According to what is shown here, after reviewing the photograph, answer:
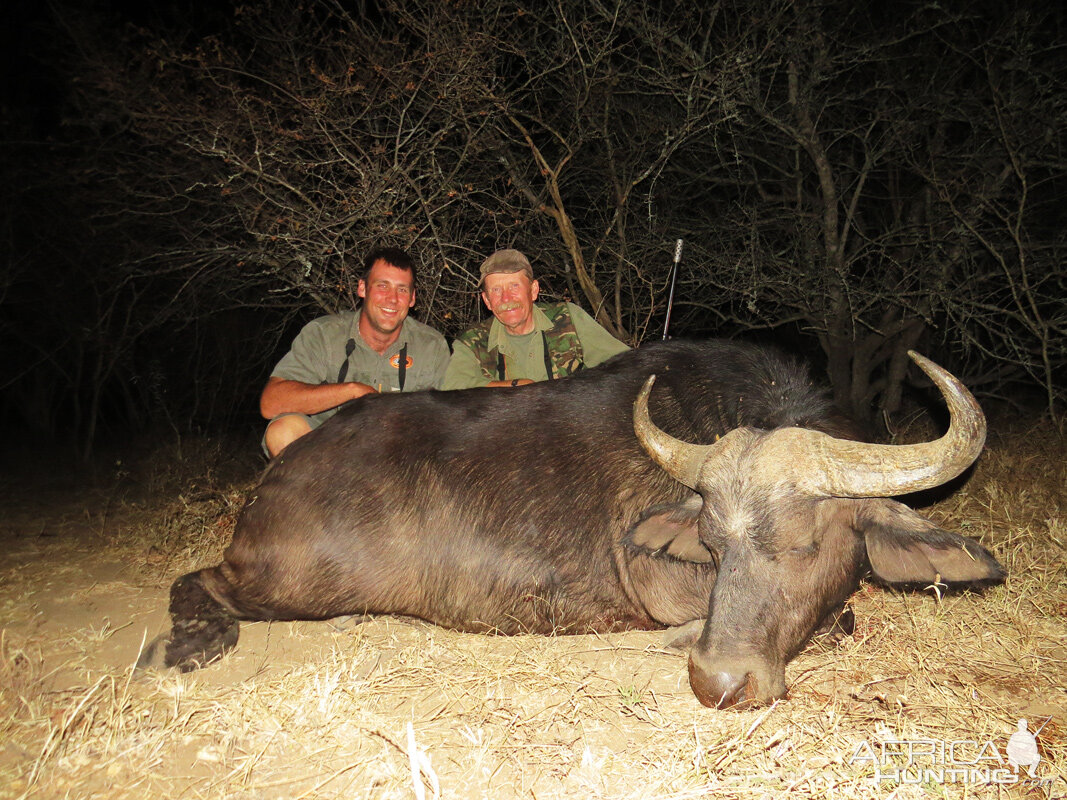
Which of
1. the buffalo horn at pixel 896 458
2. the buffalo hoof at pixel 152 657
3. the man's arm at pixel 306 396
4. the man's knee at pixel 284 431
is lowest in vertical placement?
the buffalo hoof at pixel 152 657

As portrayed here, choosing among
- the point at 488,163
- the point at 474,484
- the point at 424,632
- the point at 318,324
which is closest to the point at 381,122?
the point at 488,163

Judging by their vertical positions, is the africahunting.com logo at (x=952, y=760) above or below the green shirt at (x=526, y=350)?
below

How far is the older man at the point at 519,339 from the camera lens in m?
4.56

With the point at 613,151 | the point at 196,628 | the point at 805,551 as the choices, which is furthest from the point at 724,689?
the point at 613,151

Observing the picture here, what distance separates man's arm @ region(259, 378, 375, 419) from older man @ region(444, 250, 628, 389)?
76 centimetres

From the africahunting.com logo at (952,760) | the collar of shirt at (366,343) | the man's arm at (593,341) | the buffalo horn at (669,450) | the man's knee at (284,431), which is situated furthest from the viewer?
the man's arm at (593,341)

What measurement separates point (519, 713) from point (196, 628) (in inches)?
60.8

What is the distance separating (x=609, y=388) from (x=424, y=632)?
1529 mm

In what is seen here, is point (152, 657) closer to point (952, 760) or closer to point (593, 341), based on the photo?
point (952, 760)

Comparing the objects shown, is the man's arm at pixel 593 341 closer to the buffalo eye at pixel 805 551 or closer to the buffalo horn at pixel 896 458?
the buffalo horn at pixel 896 458

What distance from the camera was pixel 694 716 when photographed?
2.36m

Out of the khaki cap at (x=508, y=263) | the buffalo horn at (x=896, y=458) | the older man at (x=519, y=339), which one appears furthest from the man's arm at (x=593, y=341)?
the buffalo horn at (x=896, y=458)

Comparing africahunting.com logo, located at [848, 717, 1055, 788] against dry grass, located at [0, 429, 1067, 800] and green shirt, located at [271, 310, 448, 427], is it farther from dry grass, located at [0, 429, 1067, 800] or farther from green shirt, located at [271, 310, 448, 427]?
green shirt, located at [271, 310, 448, 427]

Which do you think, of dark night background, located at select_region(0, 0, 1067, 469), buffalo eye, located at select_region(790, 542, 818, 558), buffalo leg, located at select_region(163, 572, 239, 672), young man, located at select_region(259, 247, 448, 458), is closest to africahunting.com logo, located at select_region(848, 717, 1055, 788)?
buffalo eye, located at select_region(790, 542, 818, 558)
